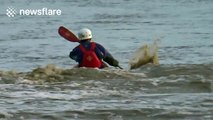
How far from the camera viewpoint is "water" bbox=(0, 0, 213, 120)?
9.91 metres

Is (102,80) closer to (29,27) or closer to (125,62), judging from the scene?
(125,62)

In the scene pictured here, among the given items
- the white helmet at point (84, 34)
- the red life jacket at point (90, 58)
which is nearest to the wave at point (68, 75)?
the red life jacket at point (90, 58)

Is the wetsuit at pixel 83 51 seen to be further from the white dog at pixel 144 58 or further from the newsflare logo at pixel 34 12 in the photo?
the newsflare logo at pixel 34 12

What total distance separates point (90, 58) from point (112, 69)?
587 mm

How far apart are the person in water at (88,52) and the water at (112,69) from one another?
24 centimetres

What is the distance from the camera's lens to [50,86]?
12.2 m

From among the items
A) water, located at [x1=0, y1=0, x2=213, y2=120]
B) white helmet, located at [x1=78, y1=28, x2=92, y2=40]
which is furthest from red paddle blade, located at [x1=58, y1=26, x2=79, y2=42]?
white helmet, located at [x1=78, y1=28, x2=92, y2=40]

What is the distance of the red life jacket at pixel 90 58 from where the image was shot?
528 inches

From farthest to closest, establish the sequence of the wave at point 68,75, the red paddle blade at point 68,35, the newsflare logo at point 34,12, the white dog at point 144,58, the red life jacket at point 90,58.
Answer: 1. the newsflare logo at point 34,12
2. the white dog at point 144,58
3. the red paddle blade at point 68,35
4. the red life jacket at point 90,58
5. the wave at point 68,75

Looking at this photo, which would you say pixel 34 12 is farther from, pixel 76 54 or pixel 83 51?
pixel 83 51

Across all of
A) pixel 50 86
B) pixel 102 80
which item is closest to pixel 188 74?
pixel 102 80

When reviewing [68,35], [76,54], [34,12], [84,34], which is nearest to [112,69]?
[76,54]

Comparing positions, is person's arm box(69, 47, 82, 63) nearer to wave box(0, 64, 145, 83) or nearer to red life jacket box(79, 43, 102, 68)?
red life jacket box(79, 43, 102, 68)

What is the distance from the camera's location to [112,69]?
45.3 feet
